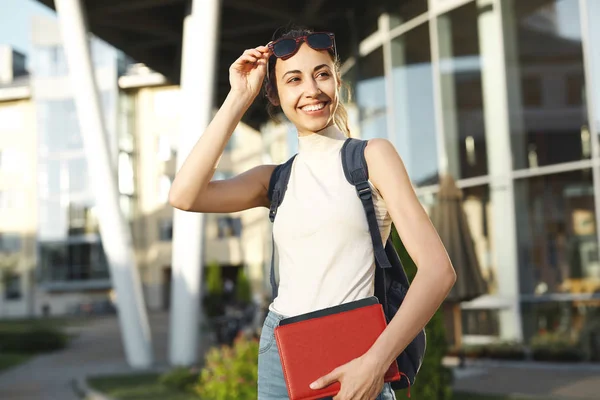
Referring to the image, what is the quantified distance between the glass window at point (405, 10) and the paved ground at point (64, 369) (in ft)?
24.9

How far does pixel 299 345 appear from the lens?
1555 mm

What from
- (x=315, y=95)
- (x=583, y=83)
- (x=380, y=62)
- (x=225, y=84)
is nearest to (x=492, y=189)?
(x=583, y=83)

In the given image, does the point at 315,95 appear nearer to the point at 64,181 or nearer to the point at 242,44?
the point at 242,44

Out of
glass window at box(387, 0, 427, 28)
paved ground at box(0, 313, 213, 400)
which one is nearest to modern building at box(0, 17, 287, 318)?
paved ground at box(0, 313, 213, 400)

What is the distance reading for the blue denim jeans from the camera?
1719 millimetres

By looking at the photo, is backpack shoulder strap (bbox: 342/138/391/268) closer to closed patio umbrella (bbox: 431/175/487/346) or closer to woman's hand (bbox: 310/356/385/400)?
woman's hand (bbox: 310/356/385/400)

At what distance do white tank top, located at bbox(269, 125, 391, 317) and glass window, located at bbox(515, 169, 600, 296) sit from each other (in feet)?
29.7

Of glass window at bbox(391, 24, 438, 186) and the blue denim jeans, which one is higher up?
glass window at bbox(391, 24, 438, 186)

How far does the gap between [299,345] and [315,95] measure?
2.11ft

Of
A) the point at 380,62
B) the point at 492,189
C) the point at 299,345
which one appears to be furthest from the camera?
the point at 380,62

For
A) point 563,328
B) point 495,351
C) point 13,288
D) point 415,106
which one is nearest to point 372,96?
point 415,106

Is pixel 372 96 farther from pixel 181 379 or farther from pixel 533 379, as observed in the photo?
pixel 181 379

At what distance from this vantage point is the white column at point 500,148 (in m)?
10.6

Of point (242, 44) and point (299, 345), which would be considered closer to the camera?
point (299, 345)
